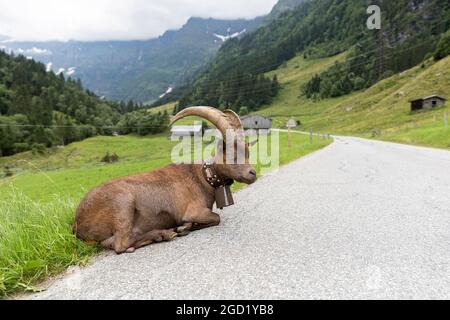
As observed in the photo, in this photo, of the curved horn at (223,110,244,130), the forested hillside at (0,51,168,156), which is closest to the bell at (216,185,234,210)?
the curved horn at (223,110,244,130)

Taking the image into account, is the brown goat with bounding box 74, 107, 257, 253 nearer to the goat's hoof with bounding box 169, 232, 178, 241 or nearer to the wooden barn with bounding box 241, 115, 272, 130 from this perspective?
the goat's hoof with bounding box 169, 232, 178, 241

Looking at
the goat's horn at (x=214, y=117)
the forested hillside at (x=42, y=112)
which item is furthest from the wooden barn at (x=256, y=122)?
the goat's horn at (x=214, y=117)

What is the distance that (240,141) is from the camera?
604cm

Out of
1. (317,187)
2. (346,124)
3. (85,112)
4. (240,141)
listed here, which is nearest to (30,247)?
(240,141)

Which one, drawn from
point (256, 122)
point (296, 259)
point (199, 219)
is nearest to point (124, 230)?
point (199, 219)

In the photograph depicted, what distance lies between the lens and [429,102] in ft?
269

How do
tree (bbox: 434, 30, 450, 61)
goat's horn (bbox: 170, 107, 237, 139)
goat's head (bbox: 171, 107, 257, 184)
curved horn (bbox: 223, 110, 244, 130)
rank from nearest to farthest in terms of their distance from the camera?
goat's head (bbox: 171, 107, 257, 184)
goat's horn (bbox: 170, 107, 237, 139)
curved horn (bbox: 223, 110, 244, 130)
tree (bbox: 434, 30, 450, 61)

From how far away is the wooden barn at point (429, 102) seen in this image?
268 ft

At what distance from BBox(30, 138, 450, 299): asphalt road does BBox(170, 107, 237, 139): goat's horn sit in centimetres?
159

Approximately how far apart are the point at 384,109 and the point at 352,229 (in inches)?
3812

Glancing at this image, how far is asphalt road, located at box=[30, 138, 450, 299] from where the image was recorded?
3723mm

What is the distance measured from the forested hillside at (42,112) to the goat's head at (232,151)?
8891 cm

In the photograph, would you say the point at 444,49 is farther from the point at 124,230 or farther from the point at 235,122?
the point at 124,230

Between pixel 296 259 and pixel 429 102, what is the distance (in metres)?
89.1
